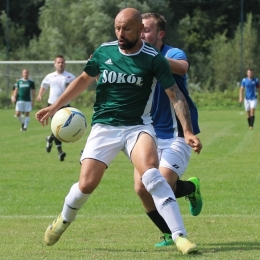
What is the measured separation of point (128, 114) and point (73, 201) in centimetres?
87

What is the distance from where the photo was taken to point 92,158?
21.2ft

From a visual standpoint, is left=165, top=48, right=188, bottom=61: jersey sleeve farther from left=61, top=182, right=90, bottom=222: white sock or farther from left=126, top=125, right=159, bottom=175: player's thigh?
left=61, top=182, right=90, bottom=222: white sock

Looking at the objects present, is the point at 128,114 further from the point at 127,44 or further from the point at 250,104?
the point at 250,104

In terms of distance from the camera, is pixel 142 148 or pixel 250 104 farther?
pixel 250 104

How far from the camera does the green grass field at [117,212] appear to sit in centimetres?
659

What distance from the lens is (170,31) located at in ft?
194

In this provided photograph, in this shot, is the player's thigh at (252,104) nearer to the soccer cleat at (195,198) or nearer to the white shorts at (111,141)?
the soccer cleat at (195,198)

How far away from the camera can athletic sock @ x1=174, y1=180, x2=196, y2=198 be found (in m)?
7.54

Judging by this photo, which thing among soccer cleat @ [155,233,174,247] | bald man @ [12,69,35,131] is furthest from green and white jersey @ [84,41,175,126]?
bald man @ [12,69,35,131]

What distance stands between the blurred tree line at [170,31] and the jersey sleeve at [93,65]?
4311cm

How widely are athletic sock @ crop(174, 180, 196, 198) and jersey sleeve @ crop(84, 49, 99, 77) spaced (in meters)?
1.54

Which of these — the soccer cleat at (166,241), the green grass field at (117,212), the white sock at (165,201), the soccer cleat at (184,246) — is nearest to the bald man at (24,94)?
the green grass field at (117,212)

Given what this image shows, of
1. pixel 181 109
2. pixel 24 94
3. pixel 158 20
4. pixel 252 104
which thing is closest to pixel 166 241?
pixel 181 109

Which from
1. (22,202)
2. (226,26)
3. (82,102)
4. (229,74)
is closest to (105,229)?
(22,202)
